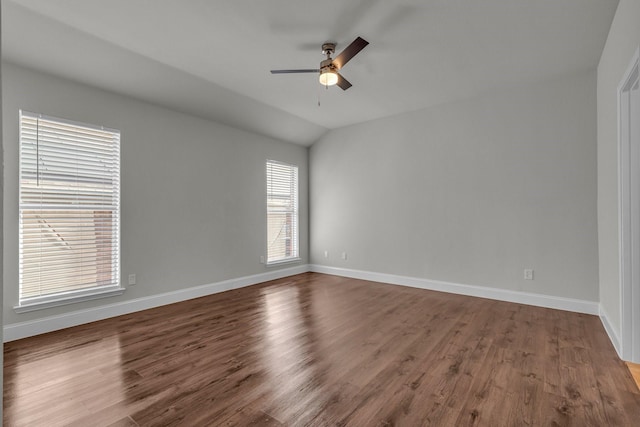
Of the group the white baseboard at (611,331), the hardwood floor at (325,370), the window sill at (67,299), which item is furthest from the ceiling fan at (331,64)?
the white baseboard at (611,331)

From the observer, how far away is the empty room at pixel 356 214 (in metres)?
2.45

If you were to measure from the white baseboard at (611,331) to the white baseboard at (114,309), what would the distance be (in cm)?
450

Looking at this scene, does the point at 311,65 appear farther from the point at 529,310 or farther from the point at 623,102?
the point at 529,310

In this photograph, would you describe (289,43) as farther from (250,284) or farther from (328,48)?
(250,284)

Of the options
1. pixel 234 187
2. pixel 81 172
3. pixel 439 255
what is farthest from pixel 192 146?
pixel 439 255

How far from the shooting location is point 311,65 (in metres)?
3.78

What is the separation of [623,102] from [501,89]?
1.83 meters

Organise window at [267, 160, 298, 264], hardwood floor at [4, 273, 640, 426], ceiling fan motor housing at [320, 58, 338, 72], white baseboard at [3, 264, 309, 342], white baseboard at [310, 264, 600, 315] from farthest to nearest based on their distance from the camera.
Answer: window at [267, 160, 298, 264], white baseboard at [310, 264, 600, 315], white baseboard at [3, 264, 309, 342], ceiling fan motor housing at [320, 58, 338, 72], hardwood floor at [4, 273, 640, 426]

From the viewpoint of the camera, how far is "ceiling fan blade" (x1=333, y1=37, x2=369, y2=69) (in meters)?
2.82

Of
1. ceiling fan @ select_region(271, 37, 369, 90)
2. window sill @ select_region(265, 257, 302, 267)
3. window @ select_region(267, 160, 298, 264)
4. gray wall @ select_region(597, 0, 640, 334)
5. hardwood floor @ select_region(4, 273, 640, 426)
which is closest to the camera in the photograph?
hardwood floor @ select_region(4, 273, 640, 426)

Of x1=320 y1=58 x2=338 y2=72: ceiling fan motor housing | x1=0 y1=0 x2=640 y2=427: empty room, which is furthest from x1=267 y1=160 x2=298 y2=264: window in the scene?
x1=320 y1=58 x2=338 y2=72: ceiling fan motor housing

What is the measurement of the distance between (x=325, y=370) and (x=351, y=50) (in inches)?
107

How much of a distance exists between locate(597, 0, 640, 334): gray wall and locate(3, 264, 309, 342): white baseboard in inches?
178

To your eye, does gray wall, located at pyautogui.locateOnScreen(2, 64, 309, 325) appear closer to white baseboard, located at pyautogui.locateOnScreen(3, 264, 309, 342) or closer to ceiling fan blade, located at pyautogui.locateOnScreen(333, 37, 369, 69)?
white baseboard, located at pyautogui.locateOnScreen(3, 264, 309, 342)
